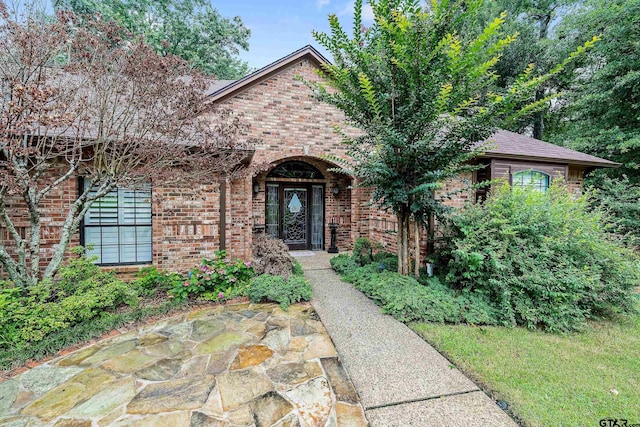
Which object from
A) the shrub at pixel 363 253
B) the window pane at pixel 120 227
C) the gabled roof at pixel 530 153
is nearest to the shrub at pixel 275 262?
the shrub at pixel 363 253

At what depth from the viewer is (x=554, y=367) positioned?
114 inches

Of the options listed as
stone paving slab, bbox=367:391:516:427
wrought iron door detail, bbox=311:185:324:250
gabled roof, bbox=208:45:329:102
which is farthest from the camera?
wrought iron door detail, bbox=311:185:324:250

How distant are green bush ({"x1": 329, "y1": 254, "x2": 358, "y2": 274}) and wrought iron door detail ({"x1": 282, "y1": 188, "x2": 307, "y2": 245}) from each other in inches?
102

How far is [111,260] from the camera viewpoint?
5.19m

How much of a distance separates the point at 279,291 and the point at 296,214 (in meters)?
4.68

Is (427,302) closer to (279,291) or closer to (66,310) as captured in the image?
(279,291)

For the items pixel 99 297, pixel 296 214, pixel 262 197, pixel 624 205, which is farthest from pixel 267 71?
pixel 624 205

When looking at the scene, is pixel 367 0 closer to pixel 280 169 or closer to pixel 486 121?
pixel 486 121

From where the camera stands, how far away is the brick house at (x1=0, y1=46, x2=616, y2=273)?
523 cm

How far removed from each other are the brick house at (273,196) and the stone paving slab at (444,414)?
145 inches

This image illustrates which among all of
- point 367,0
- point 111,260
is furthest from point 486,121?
point 111,260

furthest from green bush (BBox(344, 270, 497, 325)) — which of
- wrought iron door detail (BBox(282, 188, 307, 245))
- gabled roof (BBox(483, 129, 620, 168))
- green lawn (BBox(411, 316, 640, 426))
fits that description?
wrought iron door detail (BBox(282, 188, 307, 245))

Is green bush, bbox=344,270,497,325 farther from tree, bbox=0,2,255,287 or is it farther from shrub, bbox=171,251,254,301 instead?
tree, bbox=0,2,255,287

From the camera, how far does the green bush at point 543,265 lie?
3.95 m
